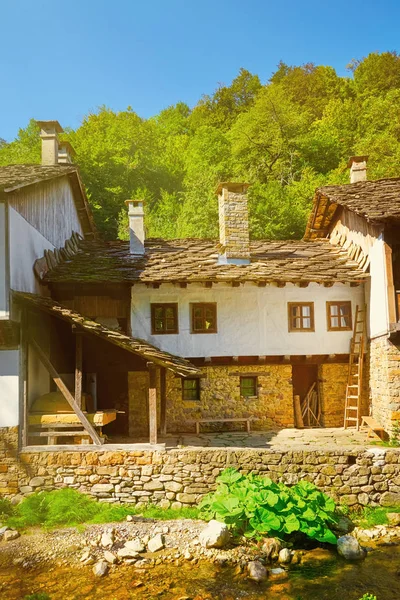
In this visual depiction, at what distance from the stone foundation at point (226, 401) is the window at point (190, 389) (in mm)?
191

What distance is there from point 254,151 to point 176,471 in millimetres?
28771

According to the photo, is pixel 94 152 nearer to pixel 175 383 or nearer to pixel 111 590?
pixel 175 383

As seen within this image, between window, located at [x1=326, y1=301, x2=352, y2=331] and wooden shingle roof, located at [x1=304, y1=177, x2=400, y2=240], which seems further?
window, located at [x1=326, y1=301, x2=352, y2=331]

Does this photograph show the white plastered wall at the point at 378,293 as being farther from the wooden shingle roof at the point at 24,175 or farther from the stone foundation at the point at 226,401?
the wooden shingle roof at the point at 24,175

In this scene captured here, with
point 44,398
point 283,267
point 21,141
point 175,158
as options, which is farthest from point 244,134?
point 44,398

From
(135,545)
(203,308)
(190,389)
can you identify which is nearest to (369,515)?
(135,545)

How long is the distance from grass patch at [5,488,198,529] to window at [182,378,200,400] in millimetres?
4862

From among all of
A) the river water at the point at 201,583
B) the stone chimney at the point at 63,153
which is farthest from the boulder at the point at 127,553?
the stone chimney at the point at 63,153

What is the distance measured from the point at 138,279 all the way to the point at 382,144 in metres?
22.2

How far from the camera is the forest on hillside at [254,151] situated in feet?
95.4

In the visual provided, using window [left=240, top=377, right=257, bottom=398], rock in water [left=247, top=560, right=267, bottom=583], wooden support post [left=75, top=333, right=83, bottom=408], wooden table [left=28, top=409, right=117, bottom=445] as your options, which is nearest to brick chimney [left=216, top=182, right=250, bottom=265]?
window [left=240, top=377, right=257, bottom=398]

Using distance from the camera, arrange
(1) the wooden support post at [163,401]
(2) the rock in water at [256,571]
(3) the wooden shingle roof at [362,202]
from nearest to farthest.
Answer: (2) the rock in water at [256,571], (3) the wooden shingle roof at [362,202], (1) the wooden support post at [163,401]

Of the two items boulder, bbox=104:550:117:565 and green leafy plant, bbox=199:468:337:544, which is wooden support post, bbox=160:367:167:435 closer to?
green leafy plant, bbox=199:468:337:544

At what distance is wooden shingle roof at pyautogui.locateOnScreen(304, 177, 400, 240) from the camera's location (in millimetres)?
12711
